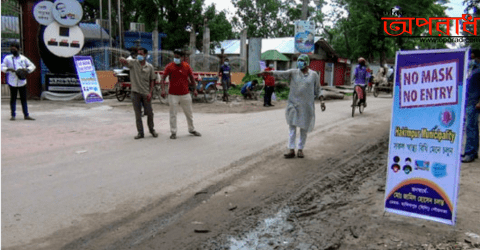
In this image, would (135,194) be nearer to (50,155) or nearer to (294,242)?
(294,242)

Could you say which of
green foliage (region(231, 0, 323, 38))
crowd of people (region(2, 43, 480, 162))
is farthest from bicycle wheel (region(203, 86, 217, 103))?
green foliage (region(231, 0, 323, 38))

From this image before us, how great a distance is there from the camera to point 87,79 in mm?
15781

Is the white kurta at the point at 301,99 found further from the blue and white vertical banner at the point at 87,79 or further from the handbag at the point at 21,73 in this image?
the blue and white vertical banner at the point at 87,79

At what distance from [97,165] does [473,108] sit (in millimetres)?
5803

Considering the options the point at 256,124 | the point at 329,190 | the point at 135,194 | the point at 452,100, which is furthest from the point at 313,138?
the point at 452,100

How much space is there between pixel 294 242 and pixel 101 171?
3.44m

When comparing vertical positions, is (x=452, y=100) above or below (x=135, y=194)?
above

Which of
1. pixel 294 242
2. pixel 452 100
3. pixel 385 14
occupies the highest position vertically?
pixel 385 14

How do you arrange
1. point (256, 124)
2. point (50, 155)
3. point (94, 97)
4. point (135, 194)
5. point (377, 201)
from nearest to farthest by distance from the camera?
1. point (377, 201)
2. point (135, 194)
3. point (50, 155)
4. point (256, 124)
5. point (94, 97)

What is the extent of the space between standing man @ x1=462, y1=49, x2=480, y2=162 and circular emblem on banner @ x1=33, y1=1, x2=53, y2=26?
15120mm

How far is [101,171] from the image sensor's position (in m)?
6.16

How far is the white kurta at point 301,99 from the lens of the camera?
7020 millimetres

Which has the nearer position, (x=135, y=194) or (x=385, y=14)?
(x=135, y=194)

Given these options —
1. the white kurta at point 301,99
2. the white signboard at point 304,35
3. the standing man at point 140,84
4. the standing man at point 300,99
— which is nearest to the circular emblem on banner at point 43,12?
the standing man at point 140,84
